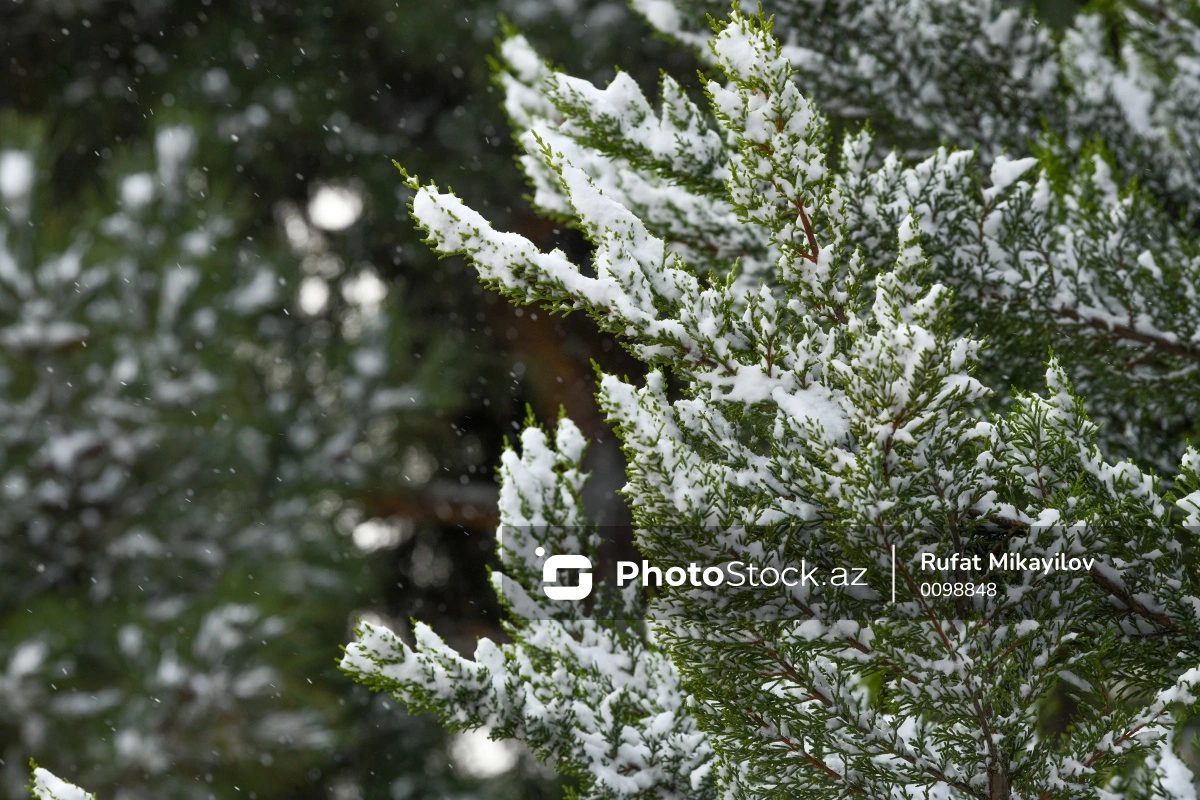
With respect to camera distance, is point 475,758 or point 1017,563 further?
point 475,758

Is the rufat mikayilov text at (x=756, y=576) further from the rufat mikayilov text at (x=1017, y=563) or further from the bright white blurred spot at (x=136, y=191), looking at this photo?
the bright white blurred spot at (x=136, y=191)

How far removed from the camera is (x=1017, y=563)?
43.2 inches

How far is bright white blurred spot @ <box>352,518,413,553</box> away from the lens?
614cm

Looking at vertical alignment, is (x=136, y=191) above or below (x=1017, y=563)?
above

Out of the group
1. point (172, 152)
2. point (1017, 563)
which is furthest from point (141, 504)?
point (1017, 563)

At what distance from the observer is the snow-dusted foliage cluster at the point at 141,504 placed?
3.94 metres

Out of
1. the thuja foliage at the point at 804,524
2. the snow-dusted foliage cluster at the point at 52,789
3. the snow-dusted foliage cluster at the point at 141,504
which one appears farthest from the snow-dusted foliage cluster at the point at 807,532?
the snow-dusted foliage cluster at the point at 141,504

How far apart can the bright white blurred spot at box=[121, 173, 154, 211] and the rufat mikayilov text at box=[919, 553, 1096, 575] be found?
423 centimetres

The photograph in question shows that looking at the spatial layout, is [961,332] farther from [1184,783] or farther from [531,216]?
[531,216]

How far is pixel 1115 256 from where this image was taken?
1.63m

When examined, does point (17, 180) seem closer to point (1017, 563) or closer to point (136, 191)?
point (136, 191)

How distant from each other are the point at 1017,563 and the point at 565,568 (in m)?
0.62

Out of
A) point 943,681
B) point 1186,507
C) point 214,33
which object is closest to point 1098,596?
point 1186,507

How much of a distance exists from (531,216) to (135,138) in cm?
251
